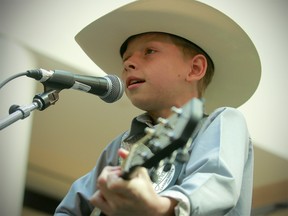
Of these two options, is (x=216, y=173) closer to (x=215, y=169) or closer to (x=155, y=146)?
(x=215, y=169)

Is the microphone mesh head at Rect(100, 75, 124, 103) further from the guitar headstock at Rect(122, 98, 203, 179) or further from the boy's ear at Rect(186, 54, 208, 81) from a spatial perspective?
the guitar headstock at Rect(122, 98, 203, 179)

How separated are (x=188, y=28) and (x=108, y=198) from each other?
676 mm

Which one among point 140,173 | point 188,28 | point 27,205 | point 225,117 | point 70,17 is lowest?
point 27,205

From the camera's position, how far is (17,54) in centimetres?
154

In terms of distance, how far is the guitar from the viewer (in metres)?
0.56

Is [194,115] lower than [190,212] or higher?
higher

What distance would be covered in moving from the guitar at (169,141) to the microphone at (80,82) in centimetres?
33

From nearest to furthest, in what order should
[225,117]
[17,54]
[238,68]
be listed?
[225,117] → [238,68] → [17,54]

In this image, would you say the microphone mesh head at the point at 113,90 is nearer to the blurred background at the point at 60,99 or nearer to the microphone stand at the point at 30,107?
the microphone stand at the point at 30,107

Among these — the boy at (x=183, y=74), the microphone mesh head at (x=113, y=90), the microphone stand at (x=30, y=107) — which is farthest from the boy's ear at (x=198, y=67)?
the microphone stand at (x=30, y=107)

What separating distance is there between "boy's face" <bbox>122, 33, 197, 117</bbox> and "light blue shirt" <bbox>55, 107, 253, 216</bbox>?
16cm

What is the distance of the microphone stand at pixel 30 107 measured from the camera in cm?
85

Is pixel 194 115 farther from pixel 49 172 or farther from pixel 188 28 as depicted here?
pixel 49 172

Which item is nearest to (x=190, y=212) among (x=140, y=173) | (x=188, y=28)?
(x=140, y=173)
